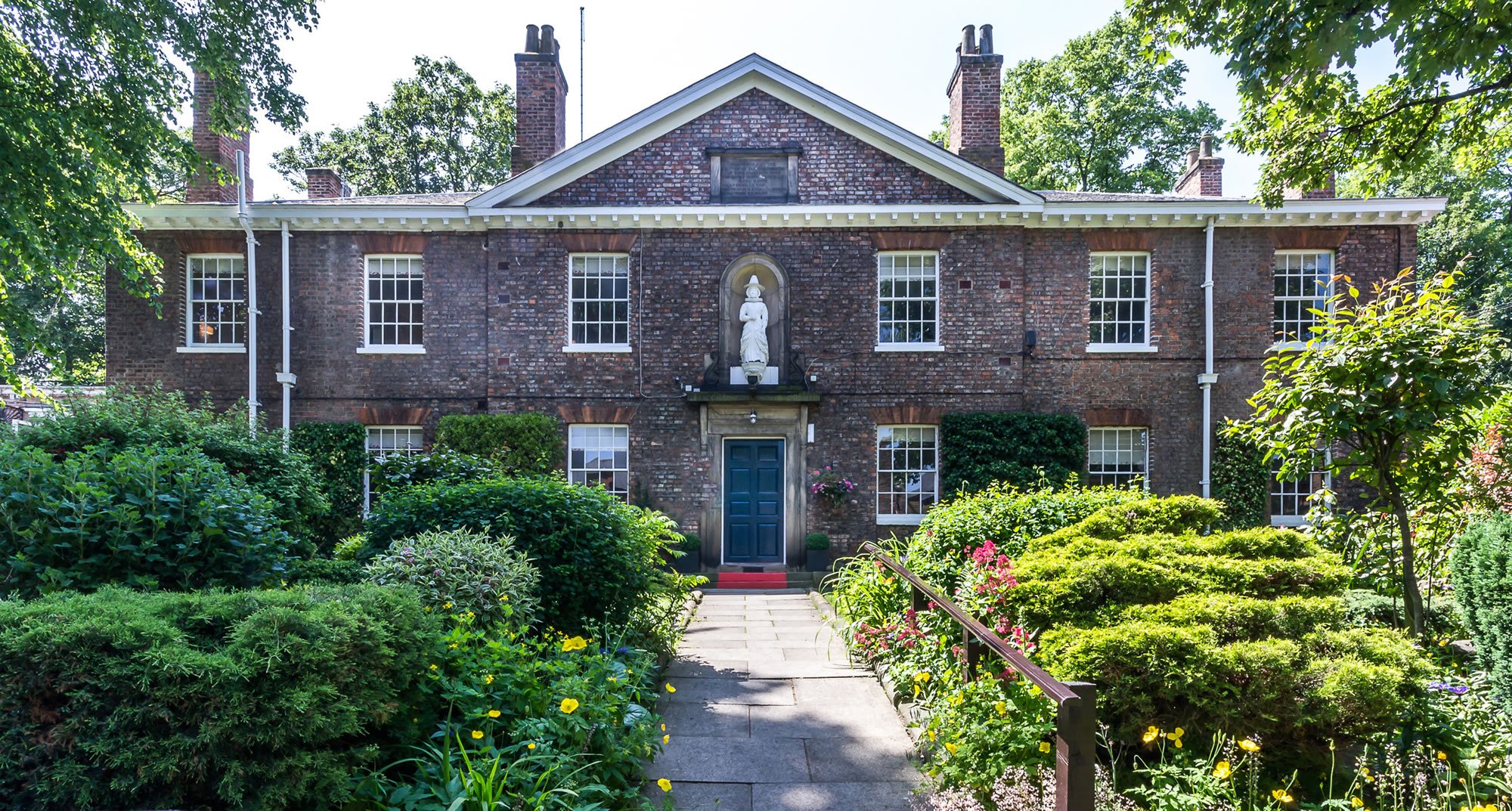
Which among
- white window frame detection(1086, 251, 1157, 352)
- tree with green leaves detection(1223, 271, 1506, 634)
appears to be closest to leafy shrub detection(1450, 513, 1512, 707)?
tree with green leaves detection(1223, 271, 1506, 634)

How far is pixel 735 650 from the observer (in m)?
7.38

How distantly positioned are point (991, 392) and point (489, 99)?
2258 centimetres

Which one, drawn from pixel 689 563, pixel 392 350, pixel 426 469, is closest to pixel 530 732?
pixel 426 469

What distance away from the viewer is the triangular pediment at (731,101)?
1277cm

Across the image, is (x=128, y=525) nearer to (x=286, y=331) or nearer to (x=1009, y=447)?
(x=286, y=331)

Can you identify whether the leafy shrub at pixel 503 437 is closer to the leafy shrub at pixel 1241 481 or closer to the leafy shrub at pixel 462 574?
the leafy shrub at pixel 462 574

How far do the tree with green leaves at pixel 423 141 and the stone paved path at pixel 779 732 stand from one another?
2429cm

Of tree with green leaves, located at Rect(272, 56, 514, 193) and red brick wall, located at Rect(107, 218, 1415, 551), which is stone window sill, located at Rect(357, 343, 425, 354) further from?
tree with green leaves, located at Rect(272, 56, 514, 193)

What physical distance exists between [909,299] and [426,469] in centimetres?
840

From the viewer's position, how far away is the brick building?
42.3ft

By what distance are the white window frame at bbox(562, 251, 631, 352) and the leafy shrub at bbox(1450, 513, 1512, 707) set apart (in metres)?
10.9

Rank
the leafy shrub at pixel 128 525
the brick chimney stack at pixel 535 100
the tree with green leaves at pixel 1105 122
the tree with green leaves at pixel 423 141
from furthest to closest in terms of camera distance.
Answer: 1. the tree with green leaves at pixel 423 141
2. the tree with green leaves at pixel 1105 122
3. the brick chimney stack at pixel 535 100
4. the leafy shrub at pixel 128 525

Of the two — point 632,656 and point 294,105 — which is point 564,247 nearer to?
point 294,105

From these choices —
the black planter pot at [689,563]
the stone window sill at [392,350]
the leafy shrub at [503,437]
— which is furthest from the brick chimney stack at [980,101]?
the stone window sill at [392,350]
